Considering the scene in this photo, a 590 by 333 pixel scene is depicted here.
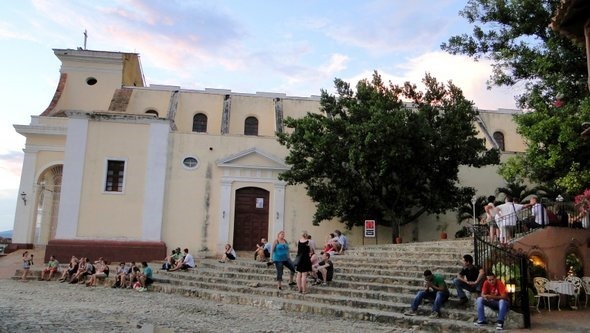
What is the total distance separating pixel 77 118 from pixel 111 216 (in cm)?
456

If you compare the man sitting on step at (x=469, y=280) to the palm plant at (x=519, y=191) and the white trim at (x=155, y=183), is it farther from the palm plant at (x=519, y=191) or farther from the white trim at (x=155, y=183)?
the white trim at (x=155, y=183)

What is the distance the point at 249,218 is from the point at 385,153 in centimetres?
697

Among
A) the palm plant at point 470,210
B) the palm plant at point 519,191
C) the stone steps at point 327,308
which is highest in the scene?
the palm plant at point 519,191

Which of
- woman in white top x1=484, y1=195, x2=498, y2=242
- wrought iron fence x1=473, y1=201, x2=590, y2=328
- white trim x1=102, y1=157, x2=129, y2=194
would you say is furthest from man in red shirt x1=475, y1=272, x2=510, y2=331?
white trim x1=102, y1=157, x2=129, y2=194

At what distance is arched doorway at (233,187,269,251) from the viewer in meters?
23.1

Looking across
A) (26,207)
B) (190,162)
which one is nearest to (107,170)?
(190,162)

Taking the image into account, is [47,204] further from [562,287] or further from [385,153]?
[562,287]

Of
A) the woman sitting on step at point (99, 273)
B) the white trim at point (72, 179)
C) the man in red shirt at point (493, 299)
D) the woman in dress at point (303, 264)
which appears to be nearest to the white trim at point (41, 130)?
the white trim at point (72, 179)

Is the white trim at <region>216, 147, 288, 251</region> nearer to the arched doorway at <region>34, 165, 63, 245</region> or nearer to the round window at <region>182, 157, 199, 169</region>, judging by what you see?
the round window at <region>182, 157, 199, 169</region>

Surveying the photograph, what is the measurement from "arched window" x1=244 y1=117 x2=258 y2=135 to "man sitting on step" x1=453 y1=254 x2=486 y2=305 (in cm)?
1949

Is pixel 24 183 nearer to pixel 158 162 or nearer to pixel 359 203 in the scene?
pixel 158 162

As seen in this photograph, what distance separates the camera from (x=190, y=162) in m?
23.2

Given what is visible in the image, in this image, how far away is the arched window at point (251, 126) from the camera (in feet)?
96.4

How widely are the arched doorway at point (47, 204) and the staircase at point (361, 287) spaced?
42.0ft
